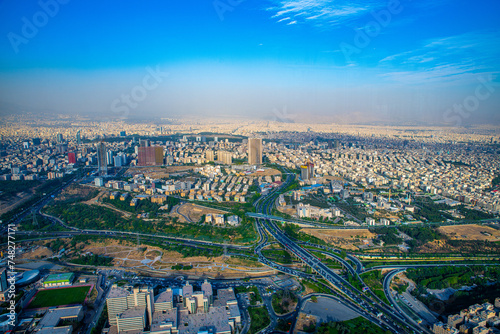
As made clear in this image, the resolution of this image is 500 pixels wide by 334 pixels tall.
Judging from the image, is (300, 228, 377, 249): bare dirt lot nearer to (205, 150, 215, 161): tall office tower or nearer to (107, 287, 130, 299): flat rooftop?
(107, 287, 130, 299): flat rooftop

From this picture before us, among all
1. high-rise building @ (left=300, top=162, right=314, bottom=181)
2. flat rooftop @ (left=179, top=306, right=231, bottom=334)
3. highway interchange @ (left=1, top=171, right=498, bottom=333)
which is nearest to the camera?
flat rooftop @ (left=179, top=306, right=231, bottom=334)

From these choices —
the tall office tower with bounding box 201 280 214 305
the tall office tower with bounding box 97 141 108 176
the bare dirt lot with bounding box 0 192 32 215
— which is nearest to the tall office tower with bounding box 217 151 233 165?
the tall office tower with bounding box 97 141 108 176

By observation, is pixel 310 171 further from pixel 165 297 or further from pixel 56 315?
pixel 56 315

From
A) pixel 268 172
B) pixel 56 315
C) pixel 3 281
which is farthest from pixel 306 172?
pixel 3 281

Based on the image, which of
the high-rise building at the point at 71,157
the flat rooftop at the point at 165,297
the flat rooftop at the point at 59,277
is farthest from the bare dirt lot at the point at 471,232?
the high-rise building at the point at 71,157

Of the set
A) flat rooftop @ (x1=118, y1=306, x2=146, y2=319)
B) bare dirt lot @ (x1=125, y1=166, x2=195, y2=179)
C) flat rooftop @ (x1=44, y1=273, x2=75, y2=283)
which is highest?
bare dirt lot @ (x1=125, y1=166, x2=195, y2=179)
